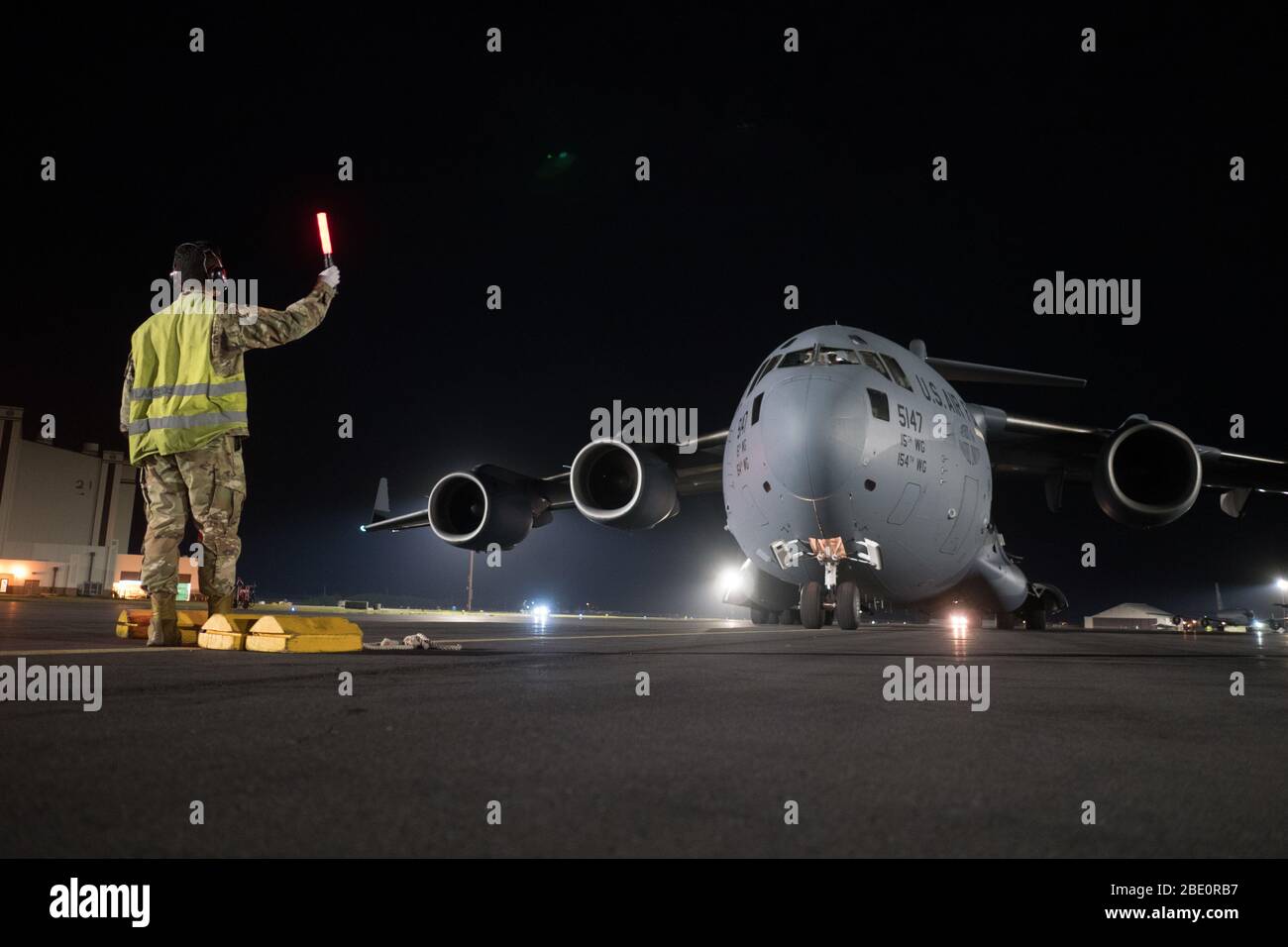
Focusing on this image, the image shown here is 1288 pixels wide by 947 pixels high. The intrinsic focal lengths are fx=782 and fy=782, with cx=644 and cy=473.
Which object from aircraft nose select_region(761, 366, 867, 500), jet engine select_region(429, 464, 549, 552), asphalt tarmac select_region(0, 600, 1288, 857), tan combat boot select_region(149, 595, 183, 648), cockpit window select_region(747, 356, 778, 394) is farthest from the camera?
jet engine select_region(429, 464, 549, 552)

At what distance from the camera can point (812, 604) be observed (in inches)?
344

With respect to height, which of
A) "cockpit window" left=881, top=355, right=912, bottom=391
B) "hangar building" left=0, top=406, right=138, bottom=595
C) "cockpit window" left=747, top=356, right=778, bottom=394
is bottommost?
"cockpit window" left=881, top=355, right=912, bottom=391

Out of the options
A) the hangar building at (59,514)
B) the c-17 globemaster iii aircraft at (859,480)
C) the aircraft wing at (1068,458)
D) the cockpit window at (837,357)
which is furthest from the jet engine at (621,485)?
the hangar building at (59,514)

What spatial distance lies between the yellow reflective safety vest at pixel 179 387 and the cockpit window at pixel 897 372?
664 centimetres

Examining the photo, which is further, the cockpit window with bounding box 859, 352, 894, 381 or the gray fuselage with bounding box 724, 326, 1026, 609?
the cockpit window with bounding box 859, 352, 894, 381

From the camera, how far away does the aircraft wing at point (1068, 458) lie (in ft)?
38.9

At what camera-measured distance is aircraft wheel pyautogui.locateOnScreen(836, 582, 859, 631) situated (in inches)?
341

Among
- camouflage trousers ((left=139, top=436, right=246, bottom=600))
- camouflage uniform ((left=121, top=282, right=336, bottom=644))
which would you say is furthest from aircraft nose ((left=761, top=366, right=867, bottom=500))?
camouflage trousers ((left=139, top=436, right=246, bottom=600))

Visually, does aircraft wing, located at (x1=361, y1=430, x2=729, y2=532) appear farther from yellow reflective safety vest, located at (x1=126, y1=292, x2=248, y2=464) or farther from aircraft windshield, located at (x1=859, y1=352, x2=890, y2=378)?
yellow reflective safety vest, located at (x1=126, y1=292, x2=248, y2=464)

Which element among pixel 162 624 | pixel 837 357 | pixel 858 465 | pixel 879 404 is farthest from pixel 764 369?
pixel 162 624

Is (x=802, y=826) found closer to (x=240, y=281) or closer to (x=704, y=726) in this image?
(x=704, y=726)

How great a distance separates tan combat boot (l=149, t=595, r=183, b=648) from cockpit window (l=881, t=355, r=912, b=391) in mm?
7100

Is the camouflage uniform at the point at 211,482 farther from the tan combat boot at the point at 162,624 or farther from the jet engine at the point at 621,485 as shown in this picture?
the jet engine at the point at 621,485
